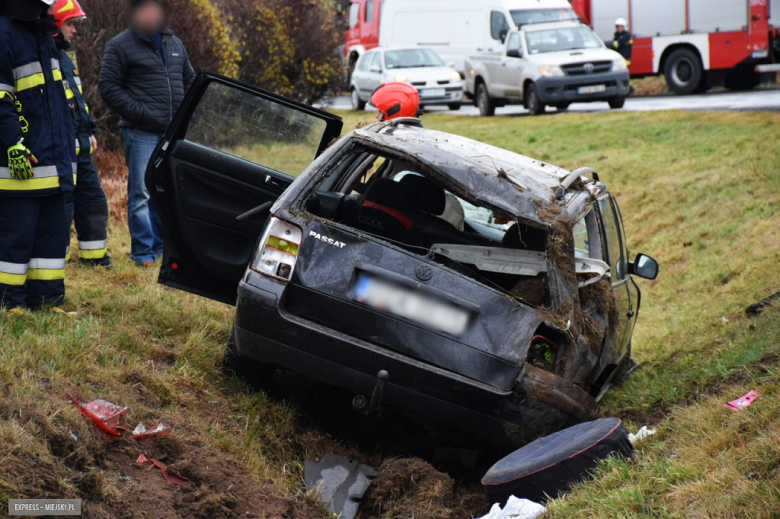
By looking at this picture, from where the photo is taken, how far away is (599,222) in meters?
5.08

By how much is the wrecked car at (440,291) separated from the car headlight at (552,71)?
43.0 feet

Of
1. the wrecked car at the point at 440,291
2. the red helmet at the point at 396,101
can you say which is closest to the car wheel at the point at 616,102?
the red helmet at the point at 396,101

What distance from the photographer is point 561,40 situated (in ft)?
61.9

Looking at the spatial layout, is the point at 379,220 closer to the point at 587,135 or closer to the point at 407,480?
the point at 407,480

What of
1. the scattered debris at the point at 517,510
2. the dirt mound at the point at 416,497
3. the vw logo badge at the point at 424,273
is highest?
the vw logo badge at the point at 424,273

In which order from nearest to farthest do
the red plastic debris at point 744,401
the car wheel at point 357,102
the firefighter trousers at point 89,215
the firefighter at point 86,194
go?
1. the red plastic debris at point 744,401
2. the firefighter at point 86,194
3. the firefighter trousers at point 89,215
4. the car wheel at point 357,102

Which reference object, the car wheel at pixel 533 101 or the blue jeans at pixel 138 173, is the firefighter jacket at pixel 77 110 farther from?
the car wheel at pixel 533 101

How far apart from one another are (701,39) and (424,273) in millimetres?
19886

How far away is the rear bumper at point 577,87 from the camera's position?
1752 centimetres

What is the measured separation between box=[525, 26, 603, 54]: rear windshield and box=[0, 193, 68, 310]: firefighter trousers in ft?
48.5

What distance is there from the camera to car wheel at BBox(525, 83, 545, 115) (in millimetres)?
17953

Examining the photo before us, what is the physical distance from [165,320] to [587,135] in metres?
10.3

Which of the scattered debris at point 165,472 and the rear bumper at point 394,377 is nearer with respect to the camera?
the scattered debris at point 165,472

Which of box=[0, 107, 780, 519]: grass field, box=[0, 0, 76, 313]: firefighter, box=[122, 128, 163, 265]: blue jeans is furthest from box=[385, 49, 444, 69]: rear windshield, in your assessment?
box=[0, 0, 76, 313]: firefighter
